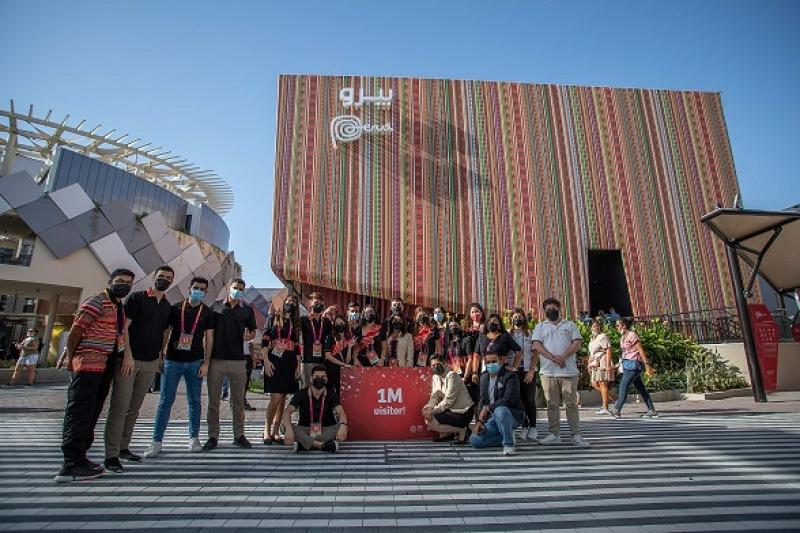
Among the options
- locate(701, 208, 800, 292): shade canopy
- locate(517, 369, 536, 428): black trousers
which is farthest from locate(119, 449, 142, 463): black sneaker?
locate(701, 208, 800, 292): shade canopy

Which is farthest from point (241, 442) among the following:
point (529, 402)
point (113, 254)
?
point (113, 254)

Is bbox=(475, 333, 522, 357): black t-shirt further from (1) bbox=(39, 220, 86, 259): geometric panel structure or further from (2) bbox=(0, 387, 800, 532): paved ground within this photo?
(1) bbox=(39, 220, 86, 259): geometric panel structure

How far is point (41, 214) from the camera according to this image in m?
18.2

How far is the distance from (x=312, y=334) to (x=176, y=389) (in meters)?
1.74

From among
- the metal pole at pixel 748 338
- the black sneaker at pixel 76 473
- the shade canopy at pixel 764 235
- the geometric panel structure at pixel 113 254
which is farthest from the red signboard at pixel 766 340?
the geometric panel structure at pixel 113 254

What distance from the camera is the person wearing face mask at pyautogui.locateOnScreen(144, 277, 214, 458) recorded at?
468cm

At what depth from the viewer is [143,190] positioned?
85.1ft

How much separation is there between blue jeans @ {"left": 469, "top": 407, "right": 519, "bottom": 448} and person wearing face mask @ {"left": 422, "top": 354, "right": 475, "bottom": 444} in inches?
10.1

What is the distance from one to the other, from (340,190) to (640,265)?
11.5 metres

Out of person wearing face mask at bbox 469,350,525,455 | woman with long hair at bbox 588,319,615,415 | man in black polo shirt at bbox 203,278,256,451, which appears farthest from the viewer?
woman with long hair at bbox 588,319,615,415

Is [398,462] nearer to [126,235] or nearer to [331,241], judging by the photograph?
[331,241]

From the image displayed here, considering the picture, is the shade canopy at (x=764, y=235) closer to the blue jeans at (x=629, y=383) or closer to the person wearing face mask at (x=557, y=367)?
the blue jeans at (x=629, y=383)

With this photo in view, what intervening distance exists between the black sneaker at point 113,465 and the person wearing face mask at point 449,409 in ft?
10.5

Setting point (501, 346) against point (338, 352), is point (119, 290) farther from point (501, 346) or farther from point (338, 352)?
point (501, 346)
